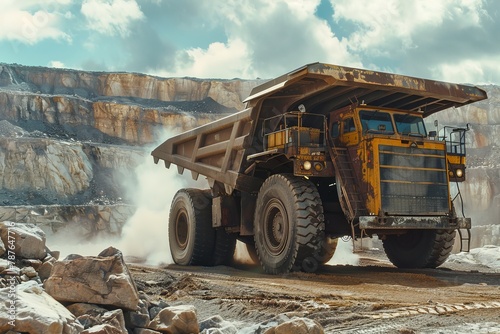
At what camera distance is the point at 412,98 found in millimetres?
9562

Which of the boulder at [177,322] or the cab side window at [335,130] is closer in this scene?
the boulder at [177,322]

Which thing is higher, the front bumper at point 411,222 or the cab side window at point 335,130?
the cab side window at point 335,130

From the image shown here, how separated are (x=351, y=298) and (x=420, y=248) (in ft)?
13.9

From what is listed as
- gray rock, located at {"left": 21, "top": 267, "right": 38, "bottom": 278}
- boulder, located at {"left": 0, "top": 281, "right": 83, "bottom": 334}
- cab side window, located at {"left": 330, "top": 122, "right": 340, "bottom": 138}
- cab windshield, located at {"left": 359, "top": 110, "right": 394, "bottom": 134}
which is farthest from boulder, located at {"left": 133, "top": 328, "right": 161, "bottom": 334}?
cab side window, located at {"left": 330, "top": 122, "right": 340, "bottom": 138}

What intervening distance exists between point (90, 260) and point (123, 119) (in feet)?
132

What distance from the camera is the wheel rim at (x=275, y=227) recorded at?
8594mm

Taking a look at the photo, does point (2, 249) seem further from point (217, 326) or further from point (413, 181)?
point (413, 181)

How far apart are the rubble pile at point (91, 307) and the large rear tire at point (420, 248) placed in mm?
5736

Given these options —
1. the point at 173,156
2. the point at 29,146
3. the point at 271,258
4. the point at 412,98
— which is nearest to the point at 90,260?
the point at 271,258

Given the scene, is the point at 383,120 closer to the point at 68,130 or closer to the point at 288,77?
the point at 288,77

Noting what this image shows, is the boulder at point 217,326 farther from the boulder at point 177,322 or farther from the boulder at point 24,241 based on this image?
the boulder at point 24,241

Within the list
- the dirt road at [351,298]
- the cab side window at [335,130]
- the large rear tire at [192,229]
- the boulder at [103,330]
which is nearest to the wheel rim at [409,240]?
the dirt road at [351,298]

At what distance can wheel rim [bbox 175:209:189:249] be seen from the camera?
11891mm

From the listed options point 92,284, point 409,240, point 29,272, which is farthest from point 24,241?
point 409,240
